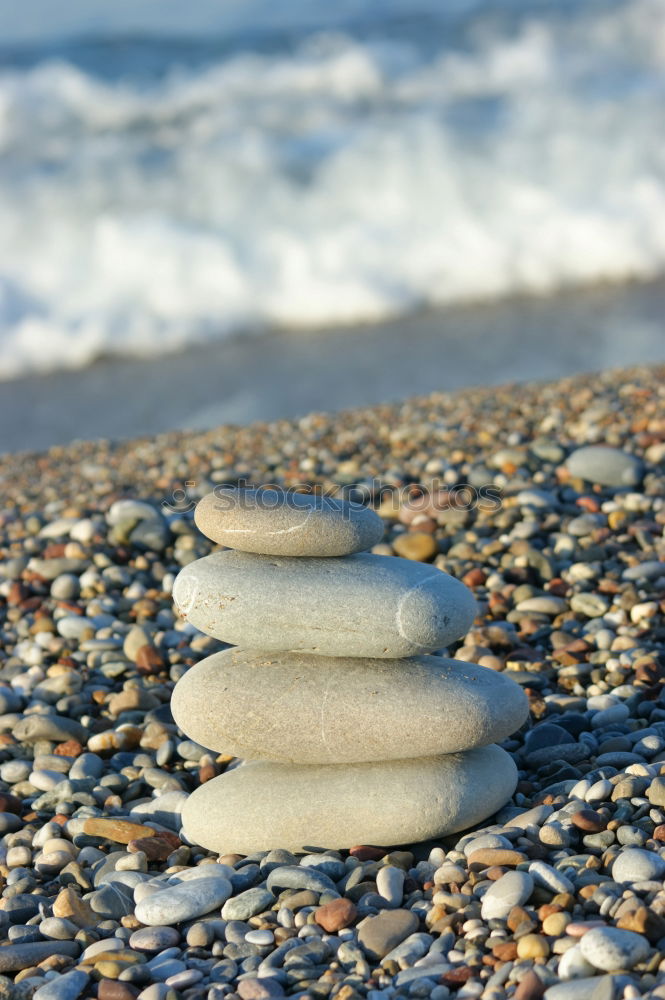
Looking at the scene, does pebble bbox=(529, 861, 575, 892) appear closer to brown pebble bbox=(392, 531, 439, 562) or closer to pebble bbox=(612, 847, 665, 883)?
pebble bbox=(612, 847, 665, 883)

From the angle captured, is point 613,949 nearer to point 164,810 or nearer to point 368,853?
point 368,853

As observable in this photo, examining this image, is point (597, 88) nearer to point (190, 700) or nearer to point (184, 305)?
point (184, 305)

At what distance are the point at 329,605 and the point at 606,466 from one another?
107 inches

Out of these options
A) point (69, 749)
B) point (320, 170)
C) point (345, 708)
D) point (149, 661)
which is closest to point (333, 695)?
point (345, 708)

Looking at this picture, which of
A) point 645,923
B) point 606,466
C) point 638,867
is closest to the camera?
point 645,923

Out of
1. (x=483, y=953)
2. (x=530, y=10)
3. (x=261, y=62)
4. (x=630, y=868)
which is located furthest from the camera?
(x=530, y=10)

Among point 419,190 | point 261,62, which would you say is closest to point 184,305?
point 419,190

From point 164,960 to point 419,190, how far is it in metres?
12.1

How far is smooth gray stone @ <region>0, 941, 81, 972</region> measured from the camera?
7.70ft

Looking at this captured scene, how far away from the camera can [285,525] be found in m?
2.78

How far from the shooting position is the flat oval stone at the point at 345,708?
276 cm

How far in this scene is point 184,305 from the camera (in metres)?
11.4

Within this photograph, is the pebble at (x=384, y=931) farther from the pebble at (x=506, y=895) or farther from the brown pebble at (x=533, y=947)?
the brown pebble at (x=533, y=947)

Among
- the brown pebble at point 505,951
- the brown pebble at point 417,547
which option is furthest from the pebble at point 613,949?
the brown pebble at point 417,547
